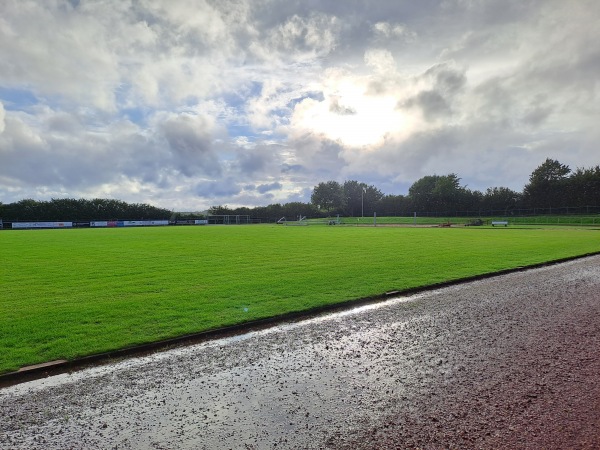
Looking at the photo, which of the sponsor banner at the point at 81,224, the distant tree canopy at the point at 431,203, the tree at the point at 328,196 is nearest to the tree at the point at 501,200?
the distant tree canopy at the point at 431,203

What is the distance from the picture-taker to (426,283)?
1181 cm

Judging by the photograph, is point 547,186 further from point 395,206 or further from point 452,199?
point 395,206

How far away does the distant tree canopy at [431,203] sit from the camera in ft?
262

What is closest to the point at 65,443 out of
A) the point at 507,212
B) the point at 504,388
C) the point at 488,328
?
the point at 504,388

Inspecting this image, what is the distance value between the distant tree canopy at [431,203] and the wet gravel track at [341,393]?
3209 inches

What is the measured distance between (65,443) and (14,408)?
1.35m

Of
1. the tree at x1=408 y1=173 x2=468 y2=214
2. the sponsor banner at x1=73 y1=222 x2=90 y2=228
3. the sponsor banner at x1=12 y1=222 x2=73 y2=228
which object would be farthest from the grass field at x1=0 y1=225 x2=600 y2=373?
the tree at x1=408 y1=173 x2=468 y2=214

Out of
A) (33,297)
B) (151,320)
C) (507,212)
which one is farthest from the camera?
(507,212)

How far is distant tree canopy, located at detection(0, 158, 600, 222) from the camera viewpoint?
79875 mm

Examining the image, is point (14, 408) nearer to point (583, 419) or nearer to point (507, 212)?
point (583, 419)

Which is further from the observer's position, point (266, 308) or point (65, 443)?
point (266, 308)

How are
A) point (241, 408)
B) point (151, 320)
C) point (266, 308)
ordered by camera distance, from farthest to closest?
point (266, 308) < point (151, 320) < point (241, 408)

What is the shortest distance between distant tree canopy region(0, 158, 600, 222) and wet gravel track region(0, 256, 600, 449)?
8152cm

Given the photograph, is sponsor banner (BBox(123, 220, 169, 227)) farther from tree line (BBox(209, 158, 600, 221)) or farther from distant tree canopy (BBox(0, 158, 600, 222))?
tree line (BBox(209, 158, 600, 221))
